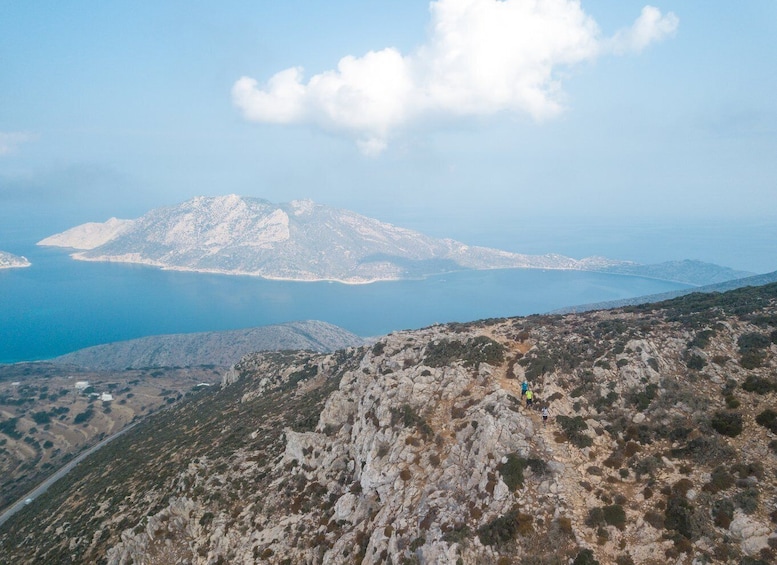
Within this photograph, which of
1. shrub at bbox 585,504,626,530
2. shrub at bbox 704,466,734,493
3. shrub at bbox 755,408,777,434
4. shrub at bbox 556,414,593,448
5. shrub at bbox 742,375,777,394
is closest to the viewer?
shrub at bbox 704,466,734,493

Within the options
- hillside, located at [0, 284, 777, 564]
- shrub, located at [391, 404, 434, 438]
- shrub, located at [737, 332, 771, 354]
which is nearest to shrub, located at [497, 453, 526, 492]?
hillside, located at [0, 284, 777, 564]

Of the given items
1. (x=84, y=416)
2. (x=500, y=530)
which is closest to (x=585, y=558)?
(x=500, y=530)

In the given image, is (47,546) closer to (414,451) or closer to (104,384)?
(414,451)

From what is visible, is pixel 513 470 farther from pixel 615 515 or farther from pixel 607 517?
pixel 615 515

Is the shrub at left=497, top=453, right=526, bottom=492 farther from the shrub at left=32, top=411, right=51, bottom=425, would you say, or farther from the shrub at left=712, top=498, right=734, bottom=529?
the shrub at left=32, top=411, right=51, bottom=425

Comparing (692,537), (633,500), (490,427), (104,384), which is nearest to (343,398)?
(490,427)

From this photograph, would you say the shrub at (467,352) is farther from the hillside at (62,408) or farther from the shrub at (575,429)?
the hillside at (62,408)
